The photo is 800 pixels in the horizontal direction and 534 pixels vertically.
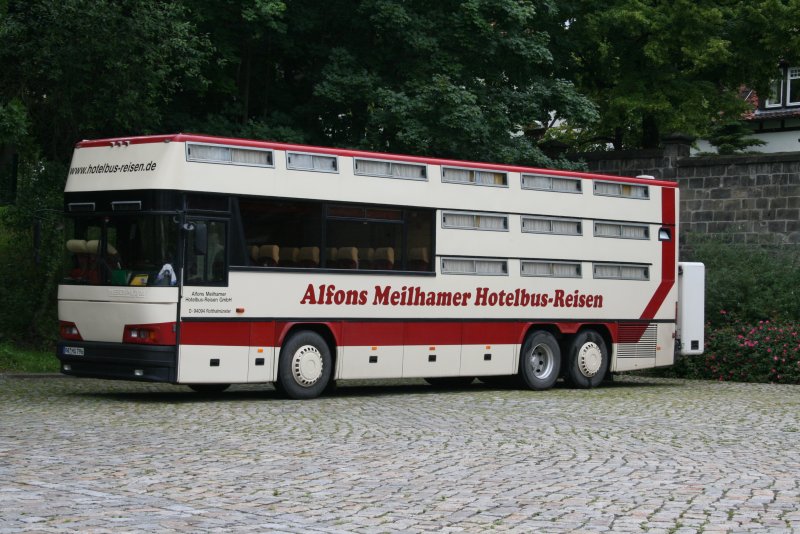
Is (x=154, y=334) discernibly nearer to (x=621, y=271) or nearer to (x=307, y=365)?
(x=307, y=365)

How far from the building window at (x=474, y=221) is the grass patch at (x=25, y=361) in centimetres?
770

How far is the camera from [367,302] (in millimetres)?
19719

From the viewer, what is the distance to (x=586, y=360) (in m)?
22.9

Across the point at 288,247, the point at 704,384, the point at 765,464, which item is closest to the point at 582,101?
the point at 704,384

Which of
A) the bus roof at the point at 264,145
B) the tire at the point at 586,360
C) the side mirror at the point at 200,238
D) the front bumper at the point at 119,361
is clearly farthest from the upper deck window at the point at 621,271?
the front bumper at the point at 119,361

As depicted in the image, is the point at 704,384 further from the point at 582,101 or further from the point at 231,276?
the point at 231,276

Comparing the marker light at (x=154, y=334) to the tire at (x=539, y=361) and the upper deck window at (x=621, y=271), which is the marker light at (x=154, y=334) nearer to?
the tire at (x=539, y=361)

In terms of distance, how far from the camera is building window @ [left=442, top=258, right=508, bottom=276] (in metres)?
20.9

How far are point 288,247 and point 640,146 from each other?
22.5 meters

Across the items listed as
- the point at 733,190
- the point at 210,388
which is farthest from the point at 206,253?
the point at 733,190

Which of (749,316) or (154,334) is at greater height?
(749,316)

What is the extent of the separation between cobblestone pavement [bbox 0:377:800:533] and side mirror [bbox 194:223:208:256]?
1911mm

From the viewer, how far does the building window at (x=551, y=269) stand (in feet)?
71.9

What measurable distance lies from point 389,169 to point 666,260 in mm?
6237
